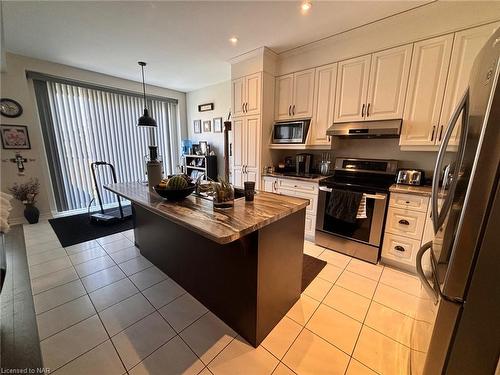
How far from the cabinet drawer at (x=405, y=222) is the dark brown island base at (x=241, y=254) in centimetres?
124

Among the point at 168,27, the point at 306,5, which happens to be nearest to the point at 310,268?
the point at 306,5

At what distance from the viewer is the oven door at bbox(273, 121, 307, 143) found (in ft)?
9.78

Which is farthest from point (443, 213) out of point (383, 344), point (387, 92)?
point (387, 92)

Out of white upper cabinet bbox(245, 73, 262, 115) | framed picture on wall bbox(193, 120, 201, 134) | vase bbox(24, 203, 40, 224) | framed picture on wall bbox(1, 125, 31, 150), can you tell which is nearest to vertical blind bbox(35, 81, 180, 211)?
framed picture on wall bbox(1, 125, 31, 150)

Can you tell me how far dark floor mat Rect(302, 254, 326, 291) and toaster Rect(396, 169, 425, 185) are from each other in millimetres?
1361

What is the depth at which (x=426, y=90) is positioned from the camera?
2133 mm

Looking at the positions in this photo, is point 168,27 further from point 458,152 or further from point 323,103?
point 458,152

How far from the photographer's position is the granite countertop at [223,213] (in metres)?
1.08

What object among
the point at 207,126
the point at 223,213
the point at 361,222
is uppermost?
the point at 207,126

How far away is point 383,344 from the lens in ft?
4.75

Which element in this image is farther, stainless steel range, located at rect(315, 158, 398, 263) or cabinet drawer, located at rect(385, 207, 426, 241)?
stainless steel range, located at rect(315, 158, 398, 263)

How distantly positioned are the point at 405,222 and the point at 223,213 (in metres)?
2.03

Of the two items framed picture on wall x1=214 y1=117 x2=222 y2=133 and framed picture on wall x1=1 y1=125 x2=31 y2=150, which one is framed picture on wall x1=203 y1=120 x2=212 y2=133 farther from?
framed picture on wall x1=1 y1=125 x2=31 y2=150

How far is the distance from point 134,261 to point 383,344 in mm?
2562
